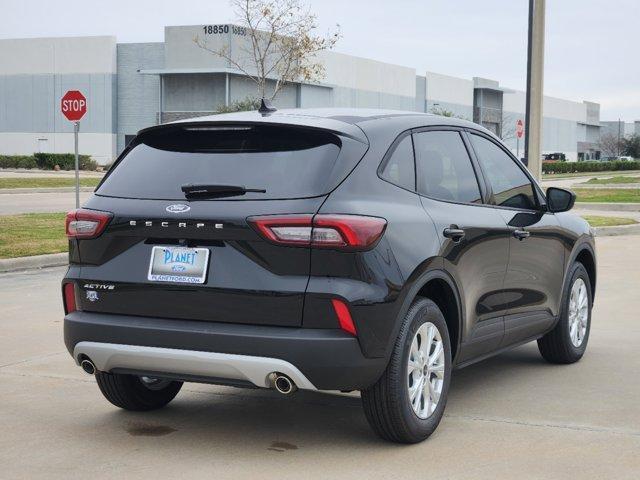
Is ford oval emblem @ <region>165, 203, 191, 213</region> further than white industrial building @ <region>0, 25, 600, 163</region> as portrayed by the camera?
No

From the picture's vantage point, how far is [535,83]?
2008 cm

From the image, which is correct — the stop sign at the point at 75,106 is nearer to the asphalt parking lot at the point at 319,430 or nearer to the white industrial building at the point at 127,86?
the asphalt parking lot at the point at 319,430

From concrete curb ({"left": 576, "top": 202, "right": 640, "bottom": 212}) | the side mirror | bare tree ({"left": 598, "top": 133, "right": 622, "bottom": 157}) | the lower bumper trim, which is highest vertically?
bare tree ({"left": 598, "top": 133, "right": 622, "bottom": 157})

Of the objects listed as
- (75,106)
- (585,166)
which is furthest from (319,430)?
(585,166)

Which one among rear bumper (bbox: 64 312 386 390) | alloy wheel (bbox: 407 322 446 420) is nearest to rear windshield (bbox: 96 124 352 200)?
rear bumper (bbox: 64 312 386 390)

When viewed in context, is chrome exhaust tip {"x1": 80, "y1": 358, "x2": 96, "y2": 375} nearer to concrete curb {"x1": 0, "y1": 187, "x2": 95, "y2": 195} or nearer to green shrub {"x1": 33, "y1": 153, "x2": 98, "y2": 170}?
concrete curb {"x1": 0, "y1": 187, "x2": 95, "y2": 195}

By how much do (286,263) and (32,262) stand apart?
10.5 metres

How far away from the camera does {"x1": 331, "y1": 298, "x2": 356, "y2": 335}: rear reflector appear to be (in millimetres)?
5113

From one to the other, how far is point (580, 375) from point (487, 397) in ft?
3.44

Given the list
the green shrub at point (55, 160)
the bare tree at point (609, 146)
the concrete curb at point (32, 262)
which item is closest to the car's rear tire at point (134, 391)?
the concrete curb at point (32, 262)

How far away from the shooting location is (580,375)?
24.8ft

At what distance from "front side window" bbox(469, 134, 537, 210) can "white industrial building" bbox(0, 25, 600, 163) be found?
63.0 metres

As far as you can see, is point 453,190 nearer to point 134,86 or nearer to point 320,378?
point 320,378

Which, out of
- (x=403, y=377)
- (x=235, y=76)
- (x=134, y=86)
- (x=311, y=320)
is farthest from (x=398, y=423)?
(x=134, y=86)
